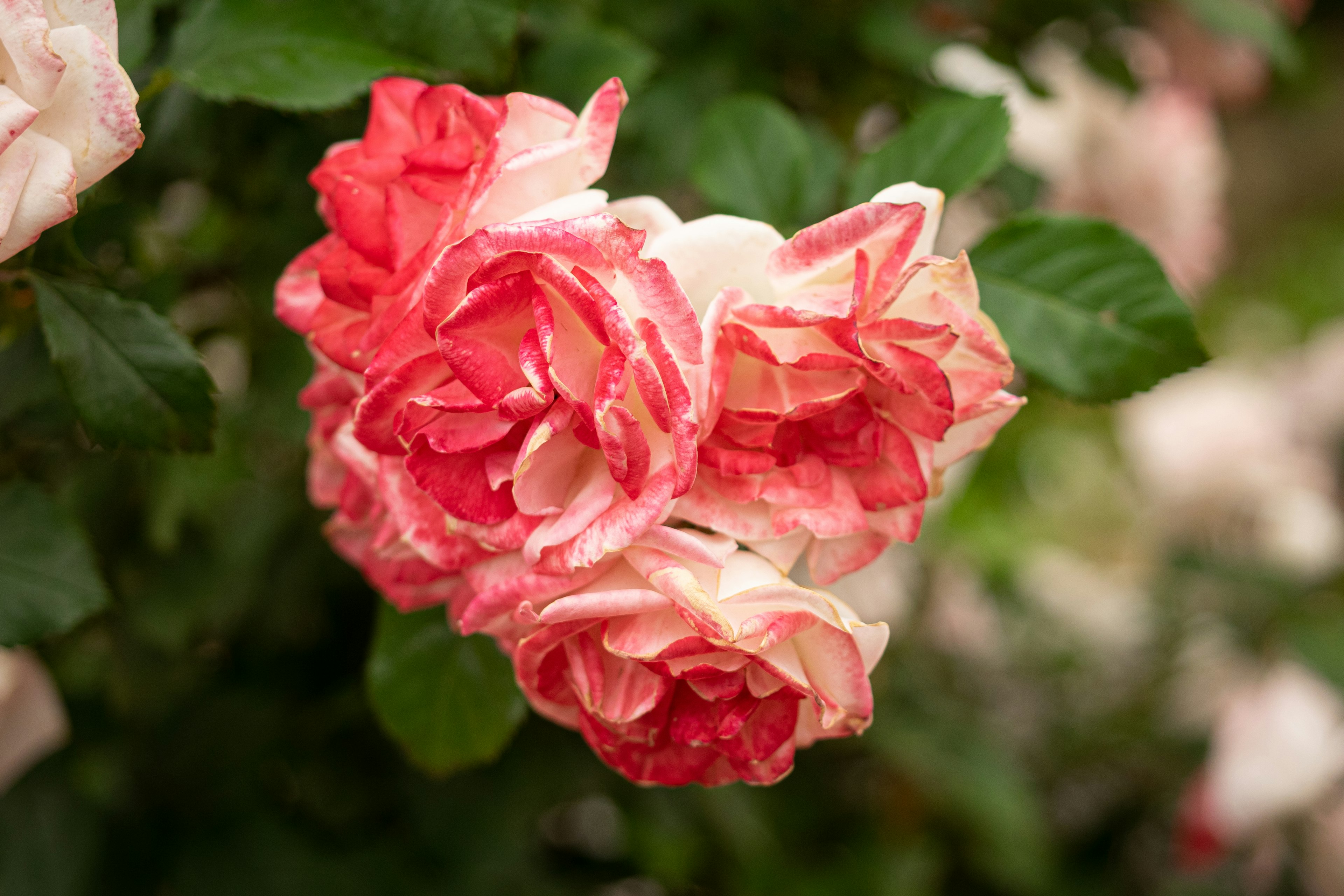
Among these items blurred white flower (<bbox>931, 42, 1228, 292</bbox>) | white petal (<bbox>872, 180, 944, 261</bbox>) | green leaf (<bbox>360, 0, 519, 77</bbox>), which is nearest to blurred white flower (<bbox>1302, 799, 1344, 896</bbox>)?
blurred white flower (<bbox>931, 42, 1228, 292</bbox>)

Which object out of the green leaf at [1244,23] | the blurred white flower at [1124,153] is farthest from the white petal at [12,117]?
the blurred white flower at [1124,153]

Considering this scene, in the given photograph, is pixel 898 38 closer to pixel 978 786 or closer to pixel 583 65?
pixel 583 65

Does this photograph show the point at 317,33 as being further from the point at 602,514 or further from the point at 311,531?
the point at 311,531

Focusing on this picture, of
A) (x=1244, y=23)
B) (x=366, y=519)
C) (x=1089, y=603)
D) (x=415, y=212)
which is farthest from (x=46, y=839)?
(x=1089, y=603)

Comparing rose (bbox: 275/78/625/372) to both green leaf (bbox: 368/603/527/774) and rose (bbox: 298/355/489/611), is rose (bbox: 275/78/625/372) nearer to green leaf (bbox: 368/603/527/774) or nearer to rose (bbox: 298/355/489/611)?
rose (bbox: 298/355/489/611)

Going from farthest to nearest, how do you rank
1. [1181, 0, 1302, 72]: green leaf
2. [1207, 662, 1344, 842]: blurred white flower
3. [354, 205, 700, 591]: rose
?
[1207, 662, 1344, 842]: blurred white flower, [1181, 0, 1302, 72]: green leaf, [354, 205, 700, 591]: rose

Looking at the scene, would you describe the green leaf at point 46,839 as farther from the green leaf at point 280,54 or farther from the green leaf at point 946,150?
the green leaf at point 946,150
